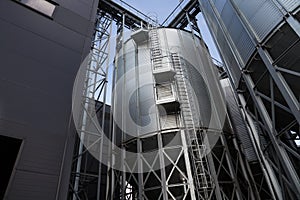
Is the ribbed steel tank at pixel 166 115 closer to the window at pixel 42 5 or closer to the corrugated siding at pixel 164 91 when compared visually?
the corrugated siding at pixel 164 91

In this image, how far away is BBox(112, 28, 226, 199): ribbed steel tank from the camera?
9.44 meters

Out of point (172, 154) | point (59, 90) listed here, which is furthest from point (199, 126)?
point (59, 90)

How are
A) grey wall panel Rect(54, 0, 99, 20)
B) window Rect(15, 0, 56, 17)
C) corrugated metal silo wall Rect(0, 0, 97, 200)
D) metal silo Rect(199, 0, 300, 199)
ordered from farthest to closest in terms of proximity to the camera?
grey wall panel Rect(54, 0, 99, 20) → window Rect(15, 0, 56, 17) → metal silo Rect(199, 0, 300, 199) → corrugated metal silo wall Rect(0, 0, 97, 200)

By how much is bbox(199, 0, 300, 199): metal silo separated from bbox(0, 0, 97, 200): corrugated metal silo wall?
22.3 feet

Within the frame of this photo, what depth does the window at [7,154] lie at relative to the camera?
561cm

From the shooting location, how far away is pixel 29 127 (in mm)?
5855

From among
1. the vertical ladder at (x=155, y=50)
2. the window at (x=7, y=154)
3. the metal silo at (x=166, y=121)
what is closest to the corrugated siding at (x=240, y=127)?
the metal silo at (x=166, y=121)

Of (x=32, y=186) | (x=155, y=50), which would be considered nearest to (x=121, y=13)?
(x=155, y=50)

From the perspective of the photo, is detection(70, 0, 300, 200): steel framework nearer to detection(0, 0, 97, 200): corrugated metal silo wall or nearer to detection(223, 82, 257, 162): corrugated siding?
detection(223, 82, 257, 162): corrugated siding

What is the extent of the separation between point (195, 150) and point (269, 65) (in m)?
4.75

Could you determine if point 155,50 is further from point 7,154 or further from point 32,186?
point 32,186

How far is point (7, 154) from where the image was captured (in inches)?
237

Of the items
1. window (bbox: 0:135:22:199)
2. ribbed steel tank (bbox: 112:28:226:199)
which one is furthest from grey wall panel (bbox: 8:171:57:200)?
ribbed steel tank (bbox: 112:28:226:199)

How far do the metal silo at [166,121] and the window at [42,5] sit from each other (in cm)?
575
